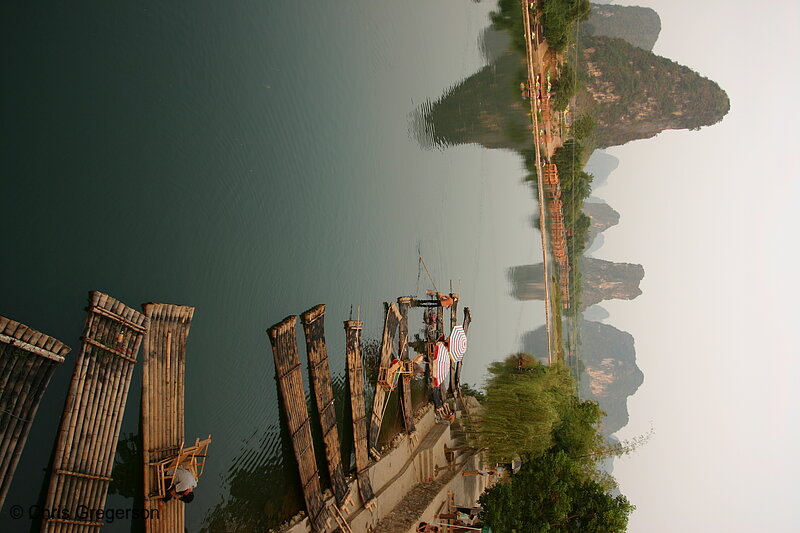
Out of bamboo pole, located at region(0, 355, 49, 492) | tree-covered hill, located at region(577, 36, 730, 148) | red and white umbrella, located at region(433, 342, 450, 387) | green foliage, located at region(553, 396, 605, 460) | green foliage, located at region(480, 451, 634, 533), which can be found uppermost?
tree-covered hill, located at region(577, 36, 730, 148)

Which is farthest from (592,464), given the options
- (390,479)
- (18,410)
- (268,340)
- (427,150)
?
(18,410)

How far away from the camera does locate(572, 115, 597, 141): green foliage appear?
109ft

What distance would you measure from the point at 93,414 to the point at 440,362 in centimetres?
1012

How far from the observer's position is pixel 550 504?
14258mm

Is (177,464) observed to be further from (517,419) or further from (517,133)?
(517,133)

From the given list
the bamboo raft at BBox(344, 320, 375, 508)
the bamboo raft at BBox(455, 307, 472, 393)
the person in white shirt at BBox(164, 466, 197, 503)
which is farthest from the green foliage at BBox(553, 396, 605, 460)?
the person in white shirt at BBox(164, 466, 197, 503)

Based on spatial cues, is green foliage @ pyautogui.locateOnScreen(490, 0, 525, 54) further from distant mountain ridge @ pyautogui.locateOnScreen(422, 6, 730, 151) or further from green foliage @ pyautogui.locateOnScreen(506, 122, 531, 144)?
green foliage @ pyautogui.locateOnScreen(506, 122, 531, 144)

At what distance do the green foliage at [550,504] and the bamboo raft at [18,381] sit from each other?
11.0 metres

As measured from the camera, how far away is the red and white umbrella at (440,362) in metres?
15.7

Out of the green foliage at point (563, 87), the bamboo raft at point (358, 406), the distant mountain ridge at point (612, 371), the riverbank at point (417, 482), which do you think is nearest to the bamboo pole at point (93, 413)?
the riverbank at point (417, 482)

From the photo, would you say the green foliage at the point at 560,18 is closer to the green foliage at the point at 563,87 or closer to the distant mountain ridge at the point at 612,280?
the green foliage at the point at 563,87

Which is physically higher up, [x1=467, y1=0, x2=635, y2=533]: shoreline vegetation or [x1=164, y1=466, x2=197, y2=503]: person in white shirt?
[x1=467, y1=0, x2=635, y2=533]: shoreline vegetation

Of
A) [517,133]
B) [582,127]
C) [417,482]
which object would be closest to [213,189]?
[417,482]

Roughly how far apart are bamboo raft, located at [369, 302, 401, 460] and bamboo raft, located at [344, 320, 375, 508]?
0.36m
